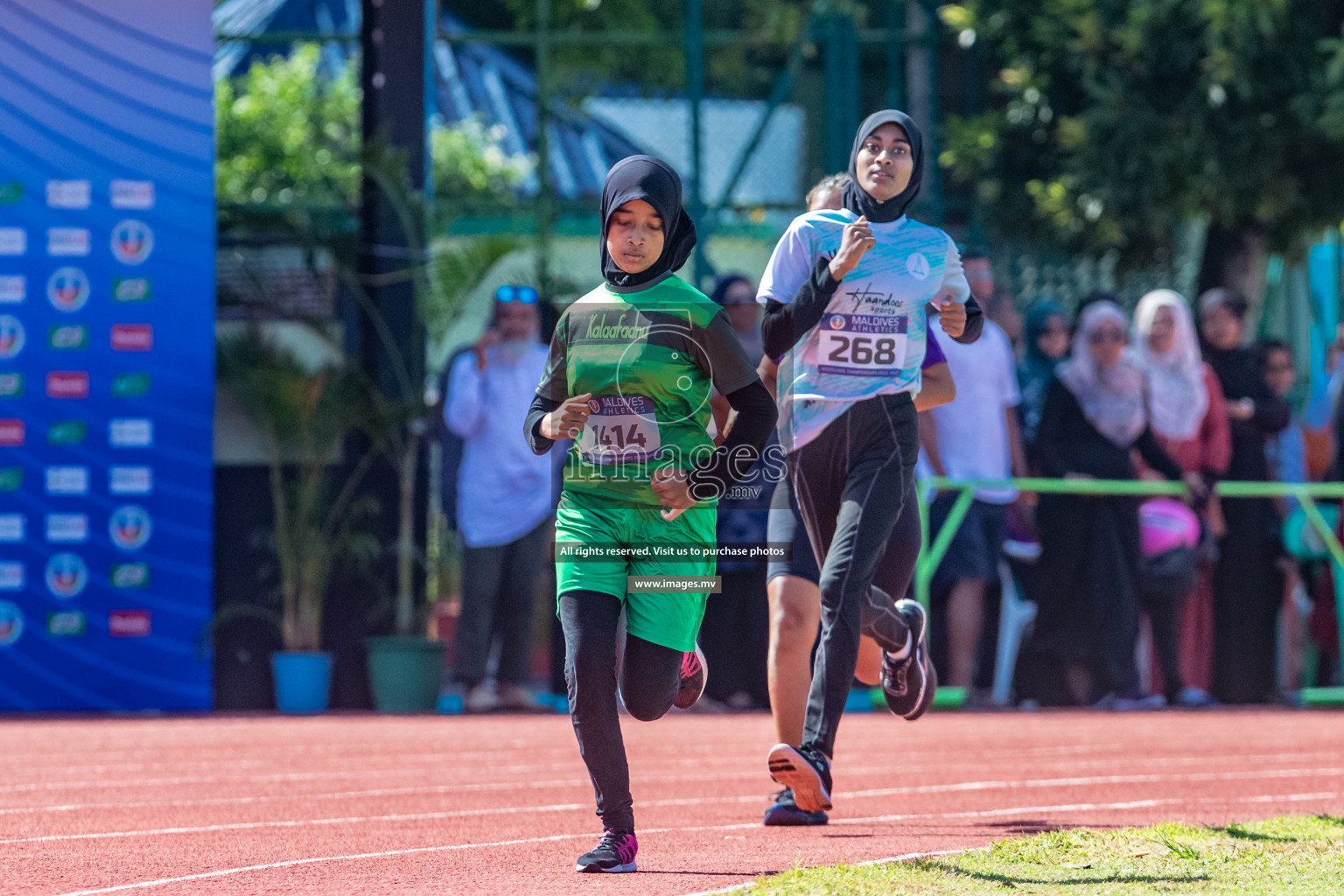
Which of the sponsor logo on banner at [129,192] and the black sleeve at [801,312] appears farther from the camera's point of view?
the sponsor logo on banner at [129,192]

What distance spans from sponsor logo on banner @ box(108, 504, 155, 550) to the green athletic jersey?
8060mm

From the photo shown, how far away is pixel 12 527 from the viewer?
1269cm

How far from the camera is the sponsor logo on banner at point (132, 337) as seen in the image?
1275 cm

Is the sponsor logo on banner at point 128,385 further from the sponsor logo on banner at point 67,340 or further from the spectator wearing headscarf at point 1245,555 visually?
the spectator wearing headscarf at point 1245,555

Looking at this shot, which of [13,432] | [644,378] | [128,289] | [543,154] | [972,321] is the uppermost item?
[543,154]

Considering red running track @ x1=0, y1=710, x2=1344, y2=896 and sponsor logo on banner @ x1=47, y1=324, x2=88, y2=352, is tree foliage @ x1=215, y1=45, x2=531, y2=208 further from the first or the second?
red running track @ x1=0, y1=710, x2=1344, y2=896

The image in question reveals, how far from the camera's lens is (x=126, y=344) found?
1277cm

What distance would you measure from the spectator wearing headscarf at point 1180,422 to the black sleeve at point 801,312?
658 centimetres

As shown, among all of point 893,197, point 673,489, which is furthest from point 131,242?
point 673,489

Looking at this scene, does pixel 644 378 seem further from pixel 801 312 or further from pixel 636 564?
pixel 801 312

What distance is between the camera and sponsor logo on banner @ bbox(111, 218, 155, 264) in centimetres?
1274

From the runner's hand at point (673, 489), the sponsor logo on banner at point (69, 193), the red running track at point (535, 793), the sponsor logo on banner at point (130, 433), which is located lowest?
the red running track at point (535, 793)

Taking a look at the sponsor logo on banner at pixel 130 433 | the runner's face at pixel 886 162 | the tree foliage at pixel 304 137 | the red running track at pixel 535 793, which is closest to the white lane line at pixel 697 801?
the red running track at pixel 535 793

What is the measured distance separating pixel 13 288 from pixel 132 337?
0.85m
